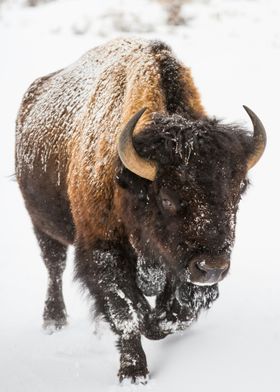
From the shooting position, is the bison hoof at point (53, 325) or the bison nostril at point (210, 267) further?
the bison hoof at point (53, 325)

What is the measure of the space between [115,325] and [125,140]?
1.36 meters

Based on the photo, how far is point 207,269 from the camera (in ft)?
11.9

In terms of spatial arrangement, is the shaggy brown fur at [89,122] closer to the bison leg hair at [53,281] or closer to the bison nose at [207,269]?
the bison leg hair at [53,281]

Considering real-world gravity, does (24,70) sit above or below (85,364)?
below

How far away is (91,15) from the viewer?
20.9 m

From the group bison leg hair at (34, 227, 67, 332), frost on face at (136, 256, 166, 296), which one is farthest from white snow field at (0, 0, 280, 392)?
frost on face at (136, 256, 166, 296)

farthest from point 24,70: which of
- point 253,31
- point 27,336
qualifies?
point 27,336

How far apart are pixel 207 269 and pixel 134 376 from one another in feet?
3.65

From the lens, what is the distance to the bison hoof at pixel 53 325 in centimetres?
609

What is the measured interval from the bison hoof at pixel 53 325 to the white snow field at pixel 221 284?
0.32 feet

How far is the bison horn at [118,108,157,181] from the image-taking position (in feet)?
12.7

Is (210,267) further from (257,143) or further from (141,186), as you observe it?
(257,143)

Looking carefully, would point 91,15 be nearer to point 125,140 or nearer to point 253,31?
point 253,31

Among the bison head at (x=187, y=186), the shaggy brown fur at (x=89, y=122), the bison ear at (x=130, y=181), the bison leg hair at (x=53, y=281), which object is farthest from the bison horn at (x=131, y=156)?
the bison leg hair at (x=53, y=281)
